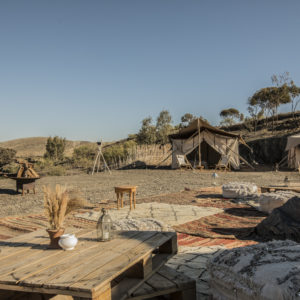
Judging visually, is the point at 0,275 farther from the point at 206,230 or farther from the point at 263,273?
the point at 206,230

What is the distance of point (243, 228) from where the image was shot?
16.6 feet

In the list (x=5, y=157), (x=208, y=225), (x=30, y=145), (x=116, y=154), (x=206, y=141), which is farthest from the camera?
(x=30, y=145)

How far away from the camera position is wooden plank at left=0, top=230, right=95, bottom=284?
6.15 ft

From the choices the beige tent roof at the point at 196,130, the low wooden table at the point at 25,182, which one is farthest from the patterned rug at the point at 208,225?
the beige tent roof at the point at 196,130

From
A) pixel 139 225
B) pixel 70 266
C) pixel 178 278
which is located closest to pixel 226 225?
pixel 139 225

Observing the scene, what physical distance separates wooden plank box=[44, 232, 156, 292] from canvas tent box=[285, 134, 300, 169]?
15.9m

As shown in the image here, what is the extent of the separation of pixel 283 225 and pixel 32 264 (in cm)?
351

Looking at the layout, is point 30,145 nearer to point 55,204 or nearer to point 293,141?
point 293,141

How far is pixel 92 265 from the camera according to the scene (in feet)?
6.57

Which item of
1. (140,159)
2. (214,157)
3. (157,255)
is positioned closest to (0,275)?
(157,255)

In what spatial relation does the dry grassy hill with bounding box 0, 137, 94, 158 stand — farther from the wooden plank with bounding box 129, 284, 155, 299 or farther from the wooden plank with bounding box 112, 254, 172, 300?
the wooden plank with bounding box 129, 284, 155, 299

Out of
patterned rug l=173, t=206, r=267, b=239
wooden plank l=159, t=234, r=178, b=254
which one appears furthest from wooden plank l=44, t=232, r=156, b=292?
patterned rug l=173, t=206, r=267, b=239

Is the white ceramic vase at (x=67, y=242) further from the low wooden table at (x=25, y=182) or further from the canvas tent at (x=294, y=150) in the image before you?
the canvas tent at (x=294, y=150)

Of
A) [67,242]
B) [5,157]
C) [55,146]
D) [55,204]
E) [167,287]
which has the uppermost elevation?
[55,146]
